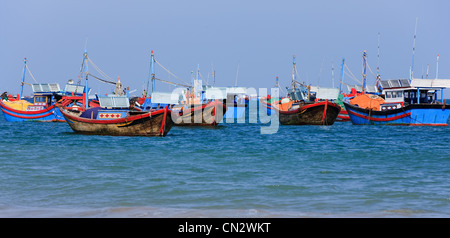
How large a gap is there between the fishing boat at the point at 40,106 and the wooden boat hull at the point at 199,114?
1588cm

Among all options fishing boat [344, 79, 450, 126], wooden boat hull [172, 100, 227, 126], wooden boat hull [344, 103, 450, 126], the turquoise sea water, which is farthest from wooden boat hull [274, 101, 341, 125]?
the turquoise sea water

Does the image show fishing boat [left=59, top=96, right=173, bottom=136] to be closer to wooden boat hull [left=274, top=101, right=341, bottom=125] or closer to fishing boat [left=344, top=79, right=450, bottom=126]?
wooden boat hull [left=274, top=101, right=341, bottom=125]

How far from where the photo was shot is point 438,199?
47.4 feet

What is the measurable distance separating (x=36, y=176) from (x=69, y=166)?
8.81 feet

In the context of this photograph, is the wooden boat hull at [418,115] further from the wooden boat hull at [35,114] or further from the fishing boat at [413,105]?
the wooden boat hull at [35,114]

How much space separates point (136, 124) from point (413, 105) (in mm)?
23411

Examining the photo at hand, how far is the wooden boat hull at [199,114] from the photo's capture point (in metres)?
45.4

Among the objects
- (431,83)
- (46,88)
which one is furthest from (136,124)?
(46,88)

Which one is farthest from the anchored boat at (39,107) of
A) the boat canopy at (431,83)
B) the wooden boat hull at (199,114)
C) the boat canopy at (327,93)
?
the boat canopy at (431,83)

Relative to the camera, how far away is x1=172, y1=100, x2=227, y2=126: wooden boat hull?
1788 inches

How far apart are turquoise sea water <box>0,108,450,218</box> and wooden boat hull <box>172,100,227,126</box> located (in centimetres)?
1404

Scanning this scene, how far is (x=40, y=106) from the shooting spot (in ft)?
184

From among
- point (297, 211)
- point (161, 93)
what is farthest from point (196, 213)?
point (161, 93)

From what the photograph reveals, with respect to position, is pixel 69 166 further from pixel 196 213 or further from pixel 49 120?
pixel 49 120
